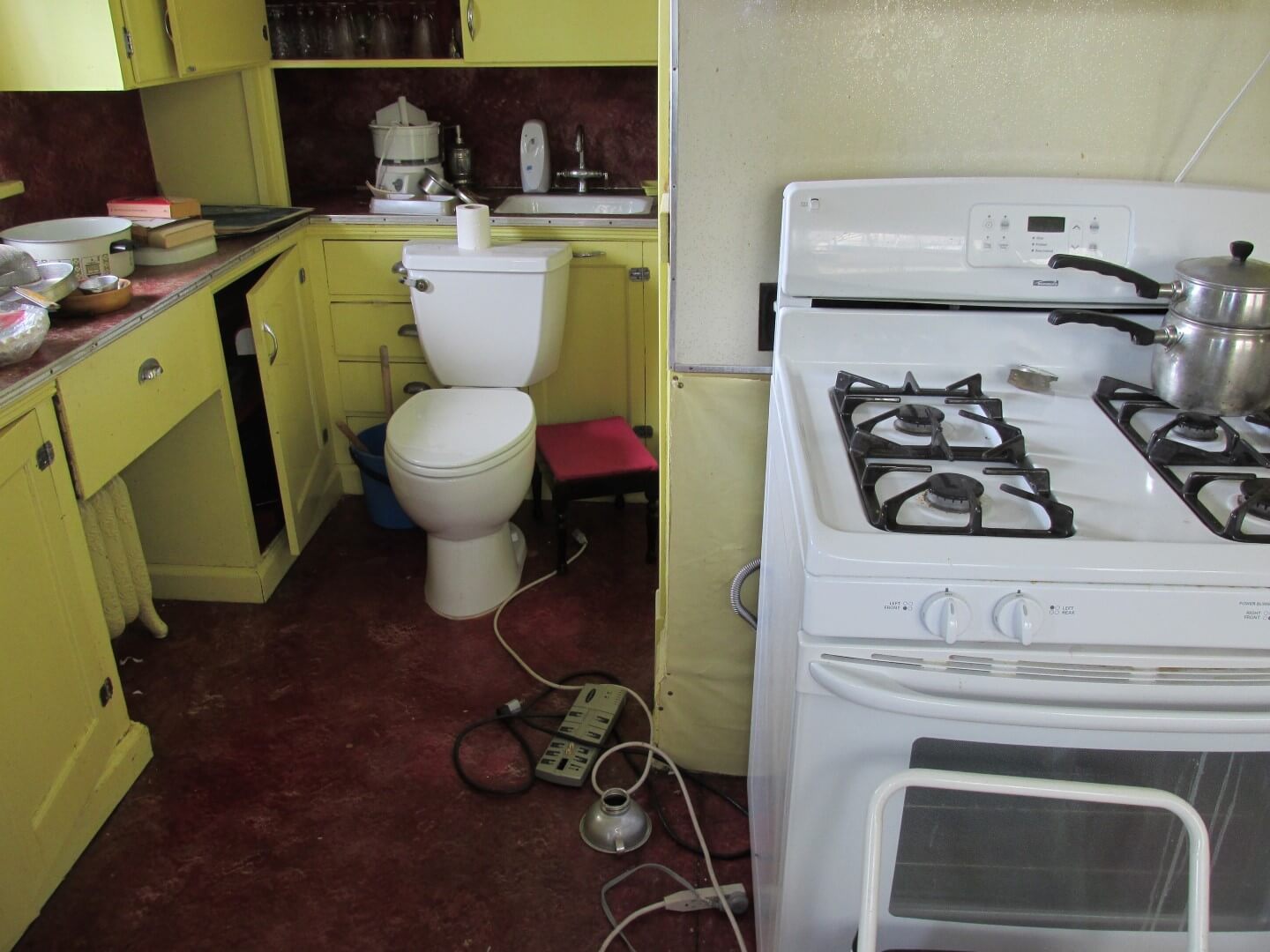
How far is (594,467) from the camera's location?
2.41m

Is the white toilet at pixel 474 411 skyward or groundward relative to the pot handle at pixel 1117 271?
groundward

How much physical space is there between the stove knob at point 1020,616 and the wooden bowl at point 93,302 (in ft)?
5.21

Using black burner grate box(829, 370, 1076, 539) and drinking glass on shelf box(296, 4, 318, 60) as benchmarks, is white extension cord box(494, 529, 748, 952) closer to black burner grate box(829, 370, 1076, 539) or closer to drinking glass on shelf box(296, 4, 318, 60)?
black burner grate box(829, 370, 1076, 539)

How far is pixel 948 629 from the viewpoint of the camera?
91cm

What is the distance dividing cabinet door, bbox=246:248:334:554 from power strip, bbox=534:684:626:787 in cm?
91

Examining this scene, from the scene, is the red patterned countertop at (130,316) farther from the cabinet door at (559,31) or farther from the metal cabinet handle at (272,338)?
the cabinet door at (559,31)

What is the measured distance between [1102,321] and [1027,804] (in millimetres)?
628

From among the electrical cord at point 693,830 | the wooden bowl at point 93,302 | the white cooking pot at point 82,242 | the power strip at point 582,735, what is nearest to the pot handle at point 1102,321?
the electrical cord at point 693,830

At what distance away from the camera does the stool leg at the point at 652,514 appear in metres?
2.42

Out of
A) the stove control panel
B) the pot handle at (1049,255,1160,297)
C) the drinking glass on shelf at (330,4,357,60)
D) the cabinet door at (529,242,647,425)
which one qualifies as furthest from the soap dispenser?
the pot handle at (1049,255,1160,297)

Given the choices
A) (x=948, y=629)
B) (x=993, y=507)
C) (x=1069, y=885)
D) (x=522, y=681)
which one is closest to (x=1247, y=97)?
(x=993, y=507)

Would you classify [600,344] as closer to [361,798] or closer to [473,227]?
[473,227]

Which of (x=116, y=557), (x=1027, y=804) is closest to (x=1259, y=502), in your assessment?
(x=1027, y=804)

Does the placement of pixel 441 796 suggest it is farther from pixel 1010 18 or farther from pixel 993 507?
pixel 1010 18
